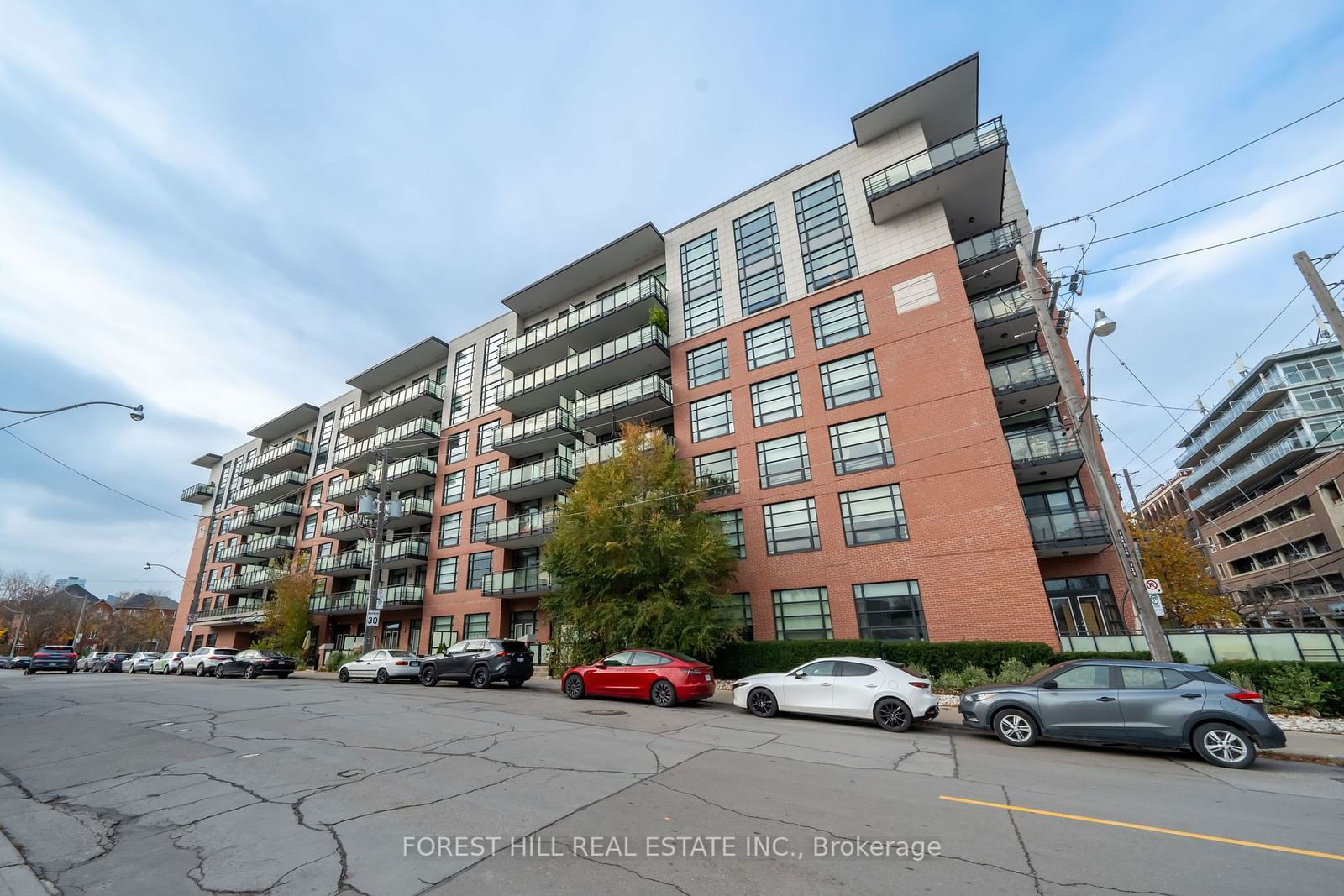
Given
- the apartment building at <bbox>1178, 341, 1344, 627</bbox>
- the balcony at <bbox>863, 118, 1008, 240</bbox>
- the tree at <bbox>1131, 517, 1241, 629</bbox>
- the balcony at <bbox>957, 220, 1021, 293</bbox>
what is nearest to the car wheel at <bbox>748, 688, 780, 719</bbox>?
the balcony at <bbox>957, 220, 1021, 293</bbox>

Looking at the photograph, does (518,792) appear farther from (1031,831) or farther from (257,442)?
(257,442)

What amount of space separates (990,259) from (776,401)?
961 centimetres

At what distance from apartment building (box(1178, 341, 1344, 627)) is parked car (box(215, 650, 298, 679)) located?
5044 centimetres

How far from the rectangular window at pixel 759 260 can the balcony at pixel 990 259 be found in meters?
7.23

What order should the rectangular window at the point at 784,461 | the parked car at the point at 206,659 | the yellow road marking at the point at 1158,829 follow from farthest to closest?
1. the parked car at the point at 206,659
2. the rectangular window at the point at 784,461
3. the yellow road marking at the point at 1158,829

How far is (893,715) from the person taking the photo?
1066 centimetres

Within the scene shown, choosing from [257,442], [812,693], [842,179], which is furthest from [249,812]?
[257,442]

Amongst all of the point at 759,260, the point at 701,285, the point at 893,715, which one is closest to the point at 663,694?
the point at 893,715

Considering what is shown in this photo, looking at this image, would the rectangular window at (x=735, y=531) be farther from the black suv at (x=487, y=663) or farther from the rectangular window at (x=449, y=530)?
the rectangular window at (x=449, y=530)

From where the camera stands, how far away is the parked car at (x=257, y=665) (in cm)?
2541

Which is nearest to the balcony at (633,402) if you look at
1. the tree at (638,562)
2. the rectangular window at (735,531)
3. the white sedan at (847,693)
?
the tree at (638,562)

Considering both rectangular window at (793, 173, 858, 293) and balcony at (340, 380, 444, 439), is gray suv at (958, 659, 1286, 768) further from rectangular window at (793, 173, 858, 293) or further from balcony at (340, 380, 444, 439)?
balcony at (340, 380, 444, 439)

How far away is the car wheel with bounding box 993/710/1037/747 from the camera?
366 inches

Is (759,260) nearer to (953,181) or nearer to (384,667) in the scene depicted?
(953,181)
